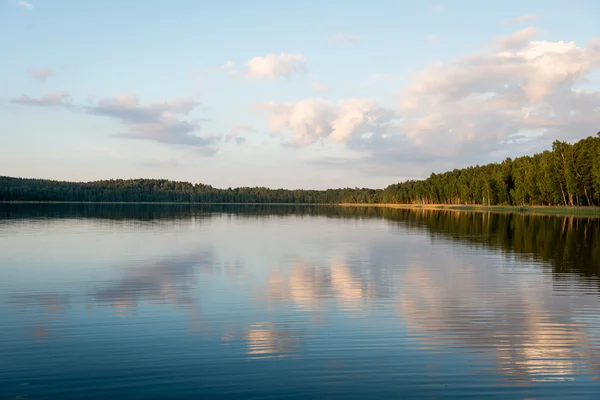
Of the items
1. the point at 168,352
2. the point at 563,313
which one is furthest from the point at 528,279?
the point at 168,352

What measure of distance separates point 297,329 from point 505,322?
6107 millimetres

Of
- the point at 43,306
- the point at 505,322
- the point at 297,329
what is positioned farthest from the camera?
the point at 43,306

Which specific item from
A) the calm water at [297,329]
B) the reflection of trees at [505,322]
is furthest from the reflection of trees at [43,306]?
the reflection of trees at [505,322]

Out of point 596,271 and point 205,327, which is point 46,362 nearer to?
point 205,327

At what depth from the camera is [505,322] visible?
46.3 feet

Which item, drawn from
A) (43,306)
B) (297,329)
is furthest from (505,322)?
(43,306)

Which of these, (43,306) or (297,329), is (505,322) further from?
(43,306)

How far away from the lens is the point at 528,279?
21531mm

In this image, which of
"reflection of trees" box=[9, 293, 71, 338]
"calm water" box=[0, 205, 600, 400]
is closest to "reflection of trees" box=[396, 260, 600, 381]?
"calm water" box=[0, 205, 600, 400]

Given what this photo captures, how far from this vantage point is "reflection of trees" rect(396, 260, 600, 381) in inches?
425

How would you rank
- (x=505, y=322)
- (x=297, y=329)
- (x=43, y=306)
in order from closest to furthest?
(x=297, y=329), (x=505, y=322), (x=43, y=306)

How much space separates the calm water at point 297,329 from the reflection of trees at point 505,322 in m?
0.06

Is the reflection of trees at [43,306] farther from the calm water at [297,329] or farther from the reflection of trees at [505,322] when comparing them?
the reflection of trees at [505,322]

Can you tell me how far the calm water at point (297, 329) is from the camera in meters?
9.29
